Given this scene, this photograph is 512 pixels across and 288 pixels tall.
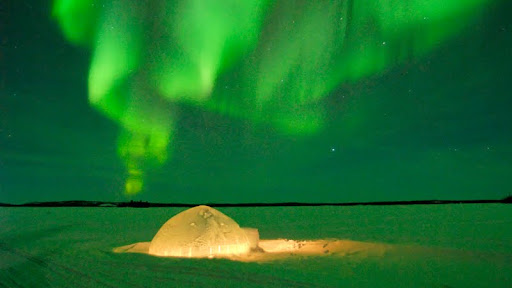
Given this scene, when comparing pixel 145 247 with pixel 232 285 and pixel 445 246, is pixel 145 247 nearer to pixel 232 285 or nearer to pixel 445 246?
pixel 232 285

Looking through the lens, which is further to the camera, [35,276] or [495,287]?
[35,276]

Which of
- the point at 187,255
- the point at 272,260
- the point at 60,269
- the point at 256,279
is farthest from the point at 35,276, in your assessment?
the point at 272,260

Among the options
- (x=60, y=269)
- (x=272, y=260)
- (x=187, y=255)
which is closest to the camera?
(x=60, y=269)

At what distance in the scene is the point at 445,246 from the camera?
453 inches

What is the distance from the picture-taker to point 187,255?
977 centimetres

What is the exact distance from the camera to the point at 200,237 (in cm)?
998

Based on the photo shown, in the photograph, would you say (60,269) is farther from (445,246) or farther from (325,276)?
(445,246)

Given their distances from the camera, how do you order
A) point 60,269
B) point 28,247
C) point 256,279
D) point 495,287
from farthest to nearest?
point 28,247 < point 60,269 < point 256,279 < point 495,287

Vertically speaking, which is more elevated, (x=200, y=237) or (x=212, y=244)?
(x=200, y=237)

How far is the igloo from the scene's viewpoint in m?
9.87

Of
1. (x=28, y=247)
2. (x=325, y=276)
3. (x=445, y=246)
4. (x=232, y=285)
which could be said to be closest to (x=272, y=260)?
(x=325, y=276)

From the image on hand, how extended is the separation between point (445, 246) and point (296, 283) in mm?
7187

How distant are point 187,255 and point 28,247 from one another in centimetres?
641

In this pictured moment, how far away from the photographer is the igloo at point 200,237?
9.87m
